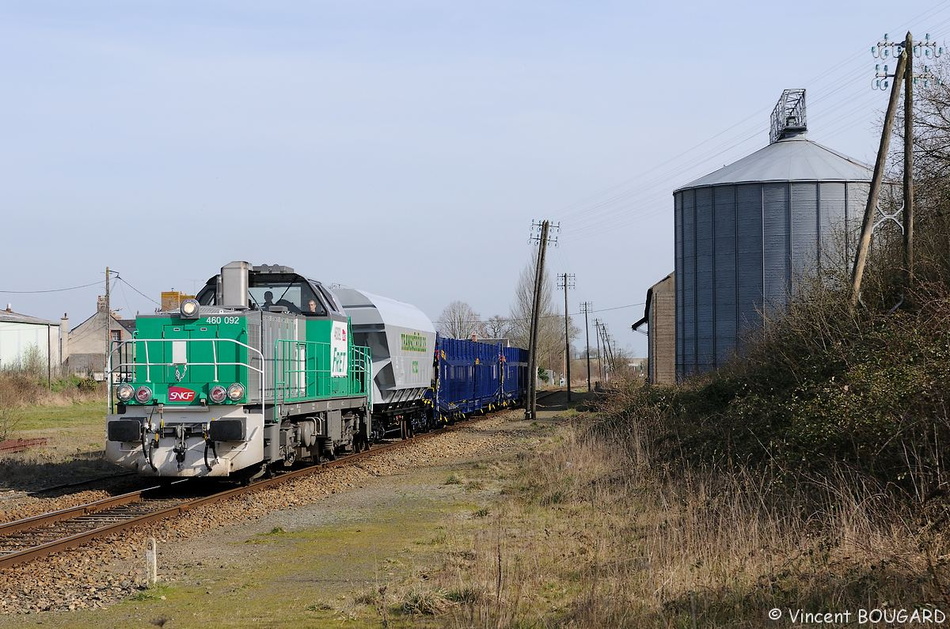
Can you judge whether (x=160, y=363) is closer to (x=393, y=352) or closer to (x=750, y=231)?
(x=393, y=352)

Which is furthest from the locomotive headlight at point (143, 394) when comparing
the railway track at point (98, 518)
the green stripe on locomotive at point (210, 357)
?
the railway track at point (98, 518)

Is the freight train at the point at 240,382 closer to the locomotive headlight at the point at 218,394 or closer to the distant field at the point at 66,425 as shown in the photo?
the locomotive headlight at the point at 218,394

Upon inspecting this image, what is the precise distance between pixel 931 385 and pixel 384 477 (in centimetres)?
944

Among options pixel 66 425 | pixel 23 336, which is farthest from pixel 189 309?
pixel 23 336

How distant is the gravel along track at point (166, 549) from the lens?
7.54 meters

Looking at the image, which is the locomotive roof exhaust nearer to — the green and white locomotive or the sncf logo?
the green and white locomotive

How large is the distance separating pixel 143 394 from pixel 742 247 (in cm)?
2696

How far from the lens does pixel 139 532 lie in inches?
419

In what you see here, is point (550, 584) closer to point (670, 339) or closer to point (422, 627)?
point (422, 627)

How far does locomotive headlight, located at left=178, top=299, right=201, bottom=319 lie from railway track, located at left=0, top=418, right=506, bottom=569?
8.89 ft

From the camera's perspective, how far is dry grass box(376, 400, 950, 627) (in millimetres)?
6316

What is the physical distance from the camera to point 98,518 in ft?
37.7

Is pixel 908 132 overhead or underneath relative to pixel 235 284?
overhead

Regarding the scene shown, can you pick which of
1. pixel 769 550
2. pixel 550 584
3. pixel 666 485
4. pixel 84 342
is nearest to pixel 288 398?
pixel 666 485
